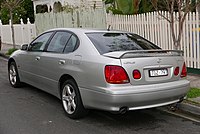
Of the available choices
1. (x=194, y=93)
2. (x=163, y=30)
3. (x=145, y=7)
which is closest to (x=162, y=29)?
(x=163, y=30)

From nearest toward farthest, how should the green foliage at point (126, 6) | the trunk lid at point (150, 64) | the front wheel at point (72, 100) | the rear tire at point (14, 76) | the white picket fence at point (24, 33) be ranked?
the trunk lid at point (150, 64) → the front wheel at point (72, 100) → the rear tire at point (14, 76) → the green foliage at point (126, 6) → the white picket fence at point (24, 33)

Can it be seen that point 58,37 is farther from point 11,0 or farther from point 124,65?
point 11,0

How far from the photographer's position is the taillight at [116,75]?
456 centimetres

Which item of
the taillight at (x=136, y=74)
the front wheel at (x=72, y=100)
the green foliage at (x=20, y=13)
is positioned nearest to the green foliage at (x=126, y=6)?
the front wheel at (x=72, y=100)

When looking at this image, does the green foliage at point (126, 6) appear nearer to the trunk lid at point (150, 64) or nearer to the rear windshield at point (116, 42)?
the rear windshield at point (116, 42)

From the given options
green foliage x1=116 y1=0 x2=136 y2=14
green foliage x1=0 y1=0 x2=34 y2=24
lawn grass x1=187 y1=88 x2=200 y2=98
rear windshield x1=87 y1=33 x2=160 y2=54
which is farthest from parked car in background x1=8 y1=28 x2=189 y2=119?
green foliage x1=0 y1=0 x2=34 y2=24

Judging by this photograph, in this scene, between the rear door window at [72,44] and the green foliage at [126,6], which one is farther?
the green foliage at [126,6]

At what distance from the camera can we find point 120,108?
15.1 ft

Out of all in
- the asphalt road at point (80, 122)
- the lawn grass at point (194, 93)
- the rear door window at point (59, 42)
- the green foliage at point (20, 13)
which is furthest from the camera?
the green foliage at point (20, 13)

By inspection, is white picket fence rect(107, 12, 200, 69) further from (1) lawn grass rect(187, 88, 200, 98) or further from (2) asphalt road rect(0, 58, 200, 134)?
(2) asphalt road rect(0, 58, 200, 134)

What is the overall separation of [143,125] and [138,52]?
1198 millimetres

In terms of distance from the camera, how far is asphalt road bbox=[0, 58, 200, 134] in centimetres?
478

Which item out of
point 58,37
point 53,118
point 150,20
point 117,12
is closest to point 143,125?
point 53,118

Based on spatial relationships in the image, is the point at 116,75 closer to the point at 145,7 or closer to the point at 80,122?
the point at 80,122
